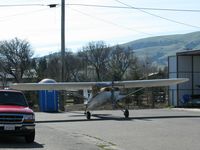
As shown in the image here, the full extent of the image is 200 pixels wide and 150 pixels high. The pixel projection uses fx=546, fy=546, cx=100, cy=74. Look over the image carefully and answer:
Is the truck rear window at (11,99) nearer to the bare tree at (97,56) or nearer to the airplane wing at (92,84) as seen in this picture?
the airplane wing at (92,84)

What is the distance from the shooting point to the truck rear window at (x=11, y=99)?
18312mm

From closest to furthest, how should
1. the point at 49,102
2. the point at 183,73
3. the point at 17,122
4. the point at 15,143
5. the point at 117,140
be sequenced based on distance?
1. the point at 17,122
2. the point at 15,143
3. the point at 117,140
4. the point at 49,102
5. the point at 183,73

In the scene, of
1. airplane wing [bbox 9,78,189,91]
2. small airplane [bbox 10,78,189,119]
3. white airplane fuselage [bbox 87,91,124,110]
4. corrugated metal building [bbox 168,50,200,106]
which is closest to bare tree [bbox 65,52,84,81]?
corrugated metal building [bbox 168,50,200,106]

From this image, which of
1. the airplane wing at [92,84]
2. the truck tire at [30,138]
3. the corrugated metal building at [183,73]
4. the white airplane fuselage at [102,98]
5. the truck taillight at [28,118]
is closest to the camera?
the truck taillight at [28,118]

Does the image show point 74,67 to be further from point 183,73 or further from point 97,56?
point 183,73

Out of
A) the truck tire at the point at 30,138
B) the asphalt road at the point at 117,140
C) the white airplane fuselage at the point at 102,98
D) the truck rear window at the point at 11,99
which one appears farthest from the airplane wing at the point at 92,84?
the truck tire at the point at 30,138

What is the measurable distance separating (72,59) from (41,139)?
84.5 m

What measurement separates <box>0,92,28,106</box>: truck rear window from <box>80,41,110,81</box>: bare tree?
7577 centimetres

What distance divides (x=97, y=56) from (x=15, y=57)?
671 inches

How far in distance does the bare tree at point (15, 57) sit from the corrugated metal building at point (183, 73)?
40537mm

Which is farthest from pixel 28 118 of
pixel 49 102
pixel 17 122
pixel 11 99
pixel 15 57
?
pixel 15 57

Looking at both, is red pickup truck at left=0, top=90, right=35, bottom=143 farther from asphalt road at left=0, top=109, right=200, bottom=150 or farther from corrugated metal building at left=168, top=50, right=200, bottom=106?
corrugated metal building at left=168, top=50, right=200, bottom=106

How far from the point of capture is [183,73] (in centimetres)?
4809

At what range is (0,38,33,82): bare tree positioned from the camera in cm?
8662
